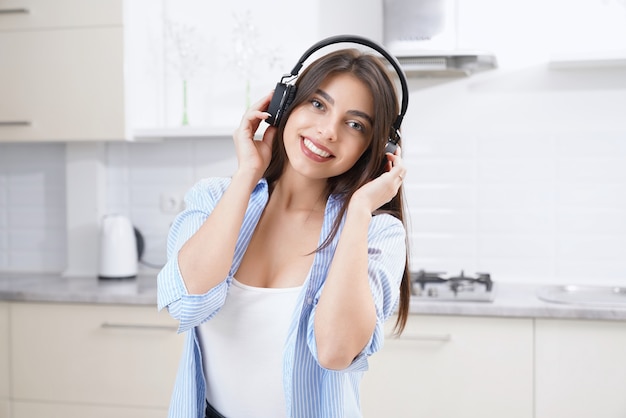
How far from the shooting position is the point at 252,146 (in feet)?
4.54

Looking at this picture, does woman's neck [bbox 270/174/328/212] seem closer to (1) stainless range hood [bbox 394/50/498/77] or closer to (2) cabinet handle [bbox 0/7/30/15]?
(1) stainless range hood [bbox 394/50/498/77]

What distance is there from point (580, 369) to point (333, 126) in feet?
4.82

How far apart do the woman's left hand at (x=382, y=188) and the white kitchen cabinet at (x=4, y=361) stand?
1.84 metres

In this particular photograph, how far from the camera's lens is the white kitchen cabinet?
2.73m

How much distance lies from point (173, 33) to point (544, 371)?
6.10 ft

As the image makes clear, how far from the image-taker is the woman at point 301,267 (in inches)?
49.2

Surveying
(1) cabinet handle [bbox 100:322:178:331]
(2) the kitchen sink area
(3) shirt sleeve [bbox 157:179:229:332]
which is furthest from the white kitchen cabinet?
(2) the kitchen sink area

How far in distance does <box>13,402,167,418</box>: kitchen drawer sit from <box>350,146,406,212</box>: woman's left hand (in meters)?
1.57

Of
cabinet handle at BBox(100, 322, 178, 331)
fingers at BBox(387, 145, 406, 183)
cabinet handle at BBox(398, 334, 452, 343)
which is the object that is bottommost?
cabinet handle at BBox(398, 334, 452, 343)

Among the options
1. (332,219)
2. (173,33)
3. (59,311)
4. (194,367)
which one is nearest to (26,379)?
(59,311)

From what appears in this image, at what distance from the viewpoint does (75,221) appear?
3.14 m

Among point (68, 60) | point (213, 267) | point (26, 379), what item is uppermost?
point (68, 60)

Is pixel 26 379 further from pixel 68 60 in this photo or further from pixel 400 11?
pixel 400 11

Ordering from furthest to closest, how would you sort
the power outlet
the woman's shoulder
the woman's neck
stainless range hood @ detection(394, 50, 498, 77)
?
the power outlet < stainless range hood @ detection(394, 50, 498, 77) < the woman's neck < the woman's shoulder
